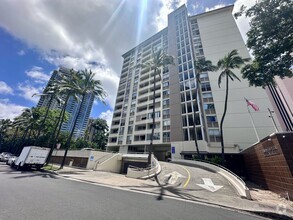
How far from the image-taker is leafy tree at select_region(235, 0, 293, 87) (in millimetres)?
10626

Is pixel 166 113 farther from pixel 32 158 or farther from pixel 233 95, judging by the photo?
pixel 32 158

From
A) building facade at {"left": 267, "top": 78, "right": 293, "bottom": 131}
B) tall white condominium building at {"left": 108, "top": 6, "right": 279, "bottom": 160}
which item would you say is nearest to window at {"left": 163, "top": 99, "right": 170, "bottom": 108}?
tall white condominium building at {"left": 108, "top": 6, "right": 279, "bottom": 160}

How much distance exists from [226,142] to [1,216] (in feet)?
103

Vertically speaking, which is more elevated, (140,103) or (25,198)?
(140,103)

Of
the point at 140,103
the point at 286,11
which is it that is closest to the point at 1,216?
the point at 286,11

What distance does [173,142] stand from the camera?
31.1 m

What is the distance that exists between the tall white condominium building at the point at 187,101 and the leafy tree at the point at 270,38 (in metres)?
17.5

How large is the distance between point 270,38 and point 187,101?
23.1m

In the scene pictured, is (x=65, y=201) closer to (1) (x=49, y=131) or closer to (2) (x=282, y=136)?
(2) (x=282, y=136)

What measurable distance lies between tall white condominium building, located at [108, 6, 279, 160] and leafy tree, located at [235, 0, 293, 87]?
17522 millimetres

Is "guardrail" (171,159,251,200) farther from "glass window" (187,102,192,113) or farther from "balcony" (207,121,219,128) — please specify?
"glass window" (187,102,192,113)

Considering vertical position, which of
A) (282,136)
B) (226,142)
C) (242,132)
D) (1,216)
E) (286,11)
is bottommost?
(1,216)

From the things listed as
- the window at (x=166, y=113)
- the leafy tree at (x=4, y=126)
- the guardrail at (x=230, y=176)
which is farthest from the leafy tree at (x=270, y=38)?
the leafy tree at (x=4, y=126)

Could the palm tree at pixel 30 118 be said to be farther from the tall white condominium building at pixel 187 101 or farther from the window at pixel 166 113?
the window at pixel 166 113
